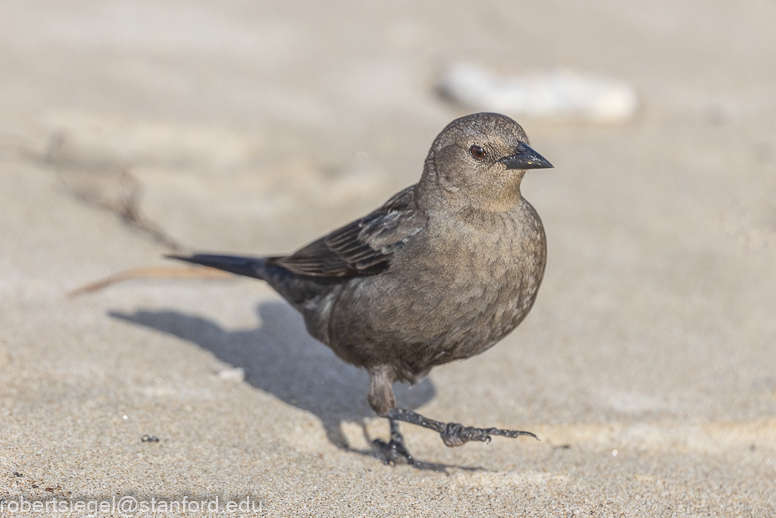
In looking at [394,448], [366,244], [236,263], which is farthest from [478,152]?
[236,263]

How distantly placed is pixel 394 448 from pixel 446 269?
803 mm

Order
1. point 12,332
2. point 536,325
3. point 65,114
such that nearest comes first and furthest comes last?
1. point 12,332
2. point 536,325
3. point 65,114

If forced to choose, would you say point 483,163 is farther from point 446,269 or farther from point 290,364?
point 290,364

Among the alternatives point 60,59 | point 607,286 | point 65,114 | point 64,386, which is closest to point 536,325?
point 607,286

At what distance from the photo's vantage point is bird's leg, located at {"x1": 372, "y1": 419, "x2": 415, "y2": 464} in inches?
133

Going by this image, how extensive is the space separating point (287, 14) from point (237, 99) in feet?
4.21

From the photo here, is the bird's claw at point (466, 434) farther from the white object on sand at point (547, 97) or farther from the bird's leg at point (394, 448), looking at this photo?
the white object on sand at point (547, 97)

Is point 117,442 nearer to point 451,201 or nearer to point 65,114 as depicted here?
point 451,201

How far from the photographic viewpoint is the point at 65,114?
19.4ft

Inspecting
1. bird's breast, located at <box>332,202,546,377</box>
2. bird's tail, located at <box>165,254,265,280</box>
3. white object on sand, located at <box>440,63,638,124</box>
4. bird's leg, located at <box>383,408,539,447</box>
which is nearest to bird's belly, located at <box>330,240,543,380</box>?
bird's breast, located at <box>332,202,546,377</box>

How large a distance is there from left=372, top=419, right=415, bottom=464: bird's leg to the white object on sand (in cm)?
325

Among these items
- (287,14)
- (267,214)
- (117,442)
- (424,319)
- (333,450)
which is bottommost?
(117,442)

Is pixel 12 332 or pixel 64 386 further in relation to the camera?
pixel 12 332

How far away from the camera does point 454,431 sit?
10.7ft
